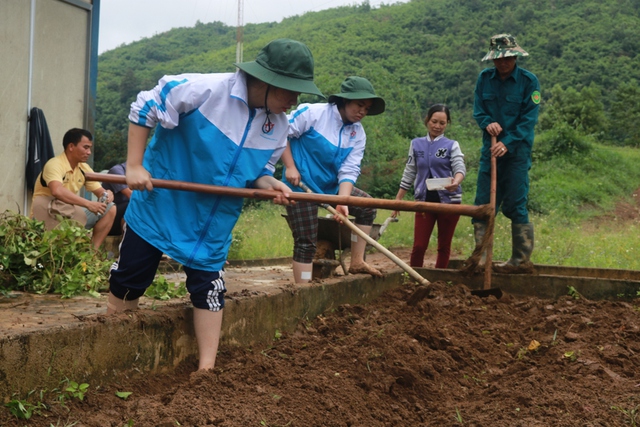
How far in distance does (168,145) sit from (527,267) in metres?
3.83

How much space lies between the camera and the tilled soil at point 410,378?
3176 millimetres

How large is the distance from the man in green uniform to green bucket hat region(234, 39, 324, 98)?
308 centimetres

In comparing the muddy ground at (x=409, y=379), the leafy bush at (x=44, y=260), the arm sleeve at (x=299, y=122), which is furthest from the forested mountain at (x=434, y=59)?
the muddy ground at (x=409, y=379)

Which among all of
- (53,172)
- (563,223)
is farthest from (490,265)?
(563,223)

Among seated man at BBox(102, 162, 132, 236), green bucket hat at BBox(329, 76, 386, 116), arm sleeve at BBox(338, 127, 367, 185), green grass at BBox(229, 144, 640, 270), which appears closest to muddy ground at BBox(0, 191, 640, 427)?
arm sleeve at BBox(338, 127, 367, 185)

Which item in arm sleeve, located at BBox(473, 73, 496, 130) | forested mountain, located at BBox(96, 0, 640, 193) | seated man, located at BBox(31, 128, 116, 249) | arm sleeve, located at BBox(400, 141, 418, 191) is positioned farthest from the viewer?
forested mountain, located at BBox(96, 0, 640, 193)

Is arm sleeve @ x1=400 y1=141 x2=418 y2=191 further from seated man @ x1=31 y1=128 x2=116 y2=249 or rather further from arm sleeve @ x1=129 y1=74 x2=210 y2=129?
arm sleeve @ x1=129 y1=74 x2=210 y2=129

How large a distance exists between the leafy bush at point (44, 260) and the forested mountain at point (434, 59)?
656 inches

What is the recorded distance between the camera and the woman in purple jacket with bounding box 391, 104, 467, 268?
710cm

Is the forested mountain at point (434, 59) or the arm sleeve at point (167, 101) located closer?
the arm sleeve at point (167, 101)

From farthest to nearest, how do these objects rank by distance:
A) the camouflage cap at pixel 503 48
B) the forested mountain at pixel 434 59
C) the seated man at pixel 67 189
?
1. the forested mountain at pixel 434 59
2. the seated man at pixel 67 189
3. the camouflage cap at pixel 503 48

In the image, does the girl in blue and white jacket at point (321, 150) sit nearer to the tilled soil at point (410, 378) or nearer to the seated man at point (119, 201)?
the tilled soil at point (410, 378)

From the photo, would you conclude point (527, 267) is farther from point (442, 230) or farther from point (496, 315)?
point (496, 315)

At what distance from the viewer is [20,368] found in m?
3.12
